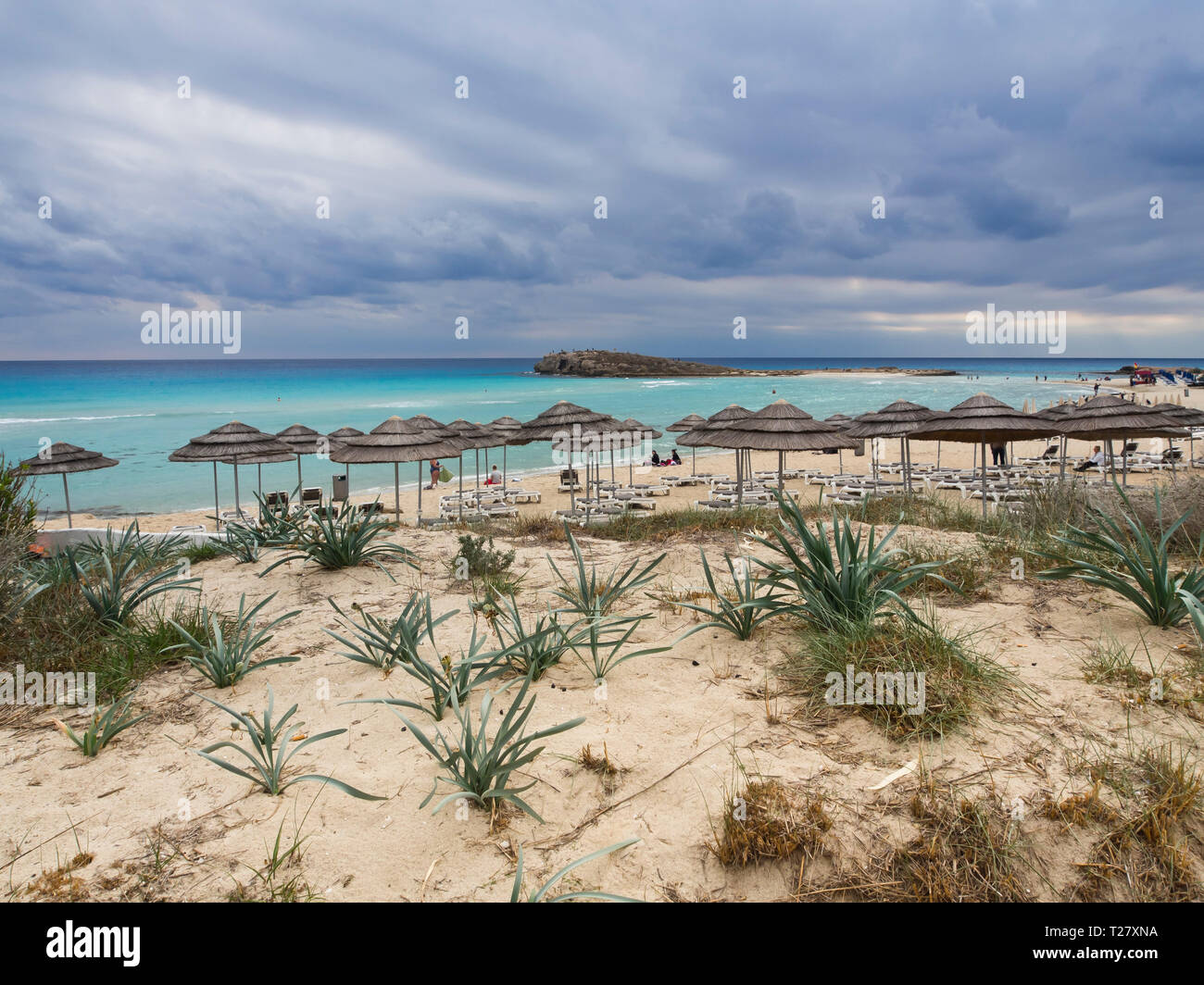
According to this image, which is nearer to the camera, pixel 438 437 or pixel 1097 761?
pixel 1097 761

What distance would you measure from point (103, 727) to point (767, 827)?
10.2 feet

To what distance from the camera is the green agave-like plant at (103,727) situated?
2.85 m

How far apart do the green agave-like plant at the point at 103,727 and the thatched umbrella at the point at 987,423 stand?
415 inches

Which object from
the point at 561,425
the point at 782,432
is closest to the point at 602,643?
the point at 782,432

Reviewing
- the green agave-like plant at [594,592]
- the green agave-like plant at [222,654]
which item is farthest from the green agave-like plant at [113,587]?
the green agave-like plant at [594,592]

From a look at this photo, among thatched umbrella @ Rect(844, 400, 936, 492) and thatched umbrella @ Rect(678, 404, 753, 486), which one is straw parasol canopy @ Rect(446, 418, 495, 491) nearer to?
thatched umbrella @ Rect(678, 404, 753, 486)

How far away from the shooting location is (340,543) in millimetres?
5266

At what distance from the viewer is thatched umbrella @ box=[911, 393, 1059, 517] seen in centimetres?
1005

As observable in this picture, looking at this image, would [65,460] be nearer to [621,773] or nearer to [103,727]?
[103,727]

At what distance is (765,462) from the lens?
32.5 metres
